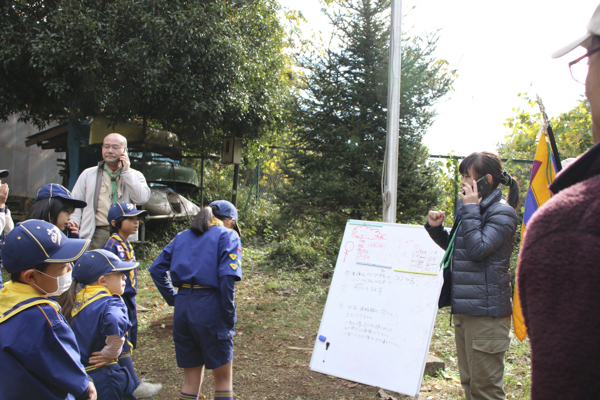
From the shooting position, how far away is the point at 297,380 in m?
4.13

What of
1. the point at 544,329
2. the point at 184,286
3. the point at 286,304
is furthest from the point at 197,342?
the point at 286,304

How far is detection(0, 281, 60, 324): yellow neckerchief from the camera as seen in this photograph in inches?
70.5

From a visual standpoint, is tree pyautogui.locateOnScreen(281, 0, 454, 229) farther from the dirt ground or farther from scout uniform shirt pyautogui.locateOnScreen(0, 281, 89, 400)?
scout uniform shirt pyautogui.locateOnScreen(0, 281, 89, 400)

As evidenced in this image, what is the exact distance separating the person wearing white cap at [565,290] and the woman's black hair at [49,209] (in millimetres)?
3341

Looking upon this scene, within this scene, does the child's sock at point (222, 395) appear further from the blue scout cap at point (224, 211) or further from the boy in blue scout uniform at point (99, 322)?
the blue scout cap at point (224, 211)

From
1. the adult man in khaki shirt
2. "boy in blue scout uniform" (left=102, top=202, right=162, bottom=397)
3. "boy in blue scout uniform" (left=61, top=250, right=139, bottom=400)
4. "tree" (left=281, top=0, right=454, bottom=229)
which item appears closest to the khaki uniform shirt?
the adult man in khaki shirt

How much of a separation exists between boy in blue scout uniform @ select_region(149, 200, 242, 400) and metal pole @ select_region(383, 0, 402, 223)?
1956 millimetres

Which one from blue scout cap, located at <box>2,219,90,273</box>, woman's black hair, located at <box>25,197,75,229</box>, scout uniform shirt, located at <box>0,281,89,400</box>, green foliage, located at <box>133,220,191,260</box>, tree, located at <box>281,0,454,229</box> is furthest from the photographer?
green foliage, located at <box>133,220,191,260</box>

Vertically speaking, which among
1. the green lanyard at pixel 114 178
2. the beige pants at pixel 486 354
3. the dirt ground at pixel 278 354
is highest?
the green lanyard at pixel 114 178

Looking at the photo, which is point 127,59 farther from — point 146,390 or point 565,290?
point 565,290

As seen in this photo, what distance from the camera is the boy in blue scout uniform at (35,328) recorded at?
1733 millimetres

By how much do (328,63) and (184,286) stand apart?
6.06 meters

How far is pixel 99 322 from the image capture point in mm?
2551

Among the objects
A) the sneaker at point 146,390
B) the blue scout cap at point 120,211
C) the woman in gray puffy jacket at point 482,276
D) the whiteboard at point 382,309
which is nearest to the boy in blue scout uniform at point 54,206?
the blue scout cap at point 120,211
